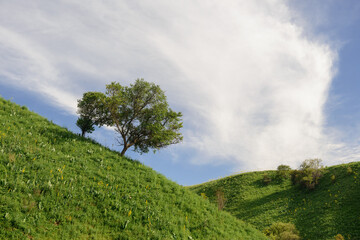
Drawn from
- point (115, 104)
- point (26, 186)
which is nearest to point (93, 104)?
point (115, 104)

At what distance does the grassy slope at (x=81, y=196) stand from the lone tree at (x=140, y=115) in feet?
18.7

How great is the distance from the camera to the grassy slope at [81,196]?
1070 cm

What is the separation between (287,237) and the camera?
2783cm

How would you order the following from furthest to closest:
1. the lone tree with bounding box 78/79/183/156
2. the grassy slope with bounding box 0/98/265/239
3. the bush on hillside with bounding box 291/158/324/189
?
the bush on hillside with bounding box 291/158/324/189
the lone tree with bounding box 78/79/183/156
the grassy slope with bounding box 0/98/265/239

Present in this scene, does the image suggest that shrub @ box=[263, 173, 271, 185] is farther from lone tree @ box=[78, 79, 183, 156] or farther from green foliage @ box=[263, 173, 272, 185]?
lone tree @ box=[78, 79, 183, 156]

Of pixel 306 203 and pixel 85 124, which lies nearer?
pixel 85 124

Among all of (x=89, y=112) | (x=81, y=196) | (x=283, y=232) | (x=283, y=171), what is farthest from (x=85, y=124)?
(x=283, y=171)

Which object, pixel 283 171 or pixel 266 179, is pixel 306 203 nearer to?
pixel 266 179

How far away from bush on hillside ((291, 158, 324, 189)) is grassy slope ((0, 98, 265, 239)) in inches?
1238

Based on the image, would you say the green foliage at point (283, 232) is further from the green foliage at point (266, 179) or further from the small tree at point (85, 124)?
the small tree at point (85, 124)

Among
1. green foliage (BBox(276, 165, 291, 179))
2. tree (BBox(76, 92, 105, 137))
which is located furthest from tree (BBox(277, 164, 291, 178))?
tree (BBox(76, 92, 105, 137))

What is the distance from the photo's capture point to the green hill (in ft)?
101

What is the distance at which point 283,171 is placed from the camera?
5456cm

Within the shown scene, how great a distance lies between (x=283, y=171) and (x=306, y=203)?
15.7 m
